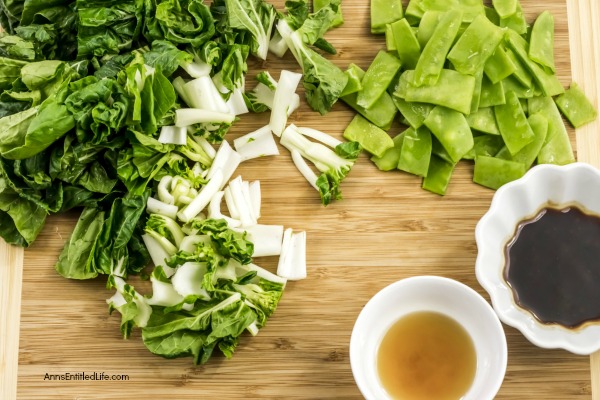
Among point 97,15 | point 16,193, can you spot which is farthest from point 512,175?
point 16,193

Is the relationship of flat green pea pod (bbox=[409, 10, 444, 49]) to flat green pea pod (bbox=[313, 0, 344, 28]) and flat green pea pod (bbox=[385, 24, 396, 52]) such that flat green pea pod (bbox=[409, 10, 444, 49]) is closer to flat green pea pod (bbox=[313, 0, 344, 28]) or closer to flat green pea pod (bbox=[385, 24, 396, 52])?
flat green pea pod (bbox=[385, 24, 396, 52])

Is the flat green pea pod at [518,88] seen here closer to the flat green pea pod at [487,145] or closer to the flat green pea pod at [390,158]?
the flat green pea pod at [487,145]

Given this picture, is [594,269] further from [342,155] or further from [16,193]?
[16,193]

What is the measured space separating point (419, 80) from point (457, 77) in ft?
0.53

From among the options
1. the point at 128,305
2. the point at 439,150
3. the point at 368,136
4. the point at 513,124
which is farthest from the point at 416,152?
the point at 128,305

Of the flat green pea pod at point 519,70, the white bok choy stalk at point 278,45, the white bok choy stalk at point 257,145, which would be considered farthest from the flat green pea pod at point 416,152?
the white bok choy stalk at point 278,45

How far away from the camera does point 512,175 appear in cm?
341

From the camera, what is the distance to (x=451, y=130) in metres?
3.37

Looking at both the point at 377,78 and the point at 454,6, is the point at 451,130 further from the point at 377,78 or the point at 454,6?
the point at 454,6

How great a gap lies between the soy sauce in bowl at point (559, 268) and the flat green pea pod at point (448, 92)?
1.97 ft

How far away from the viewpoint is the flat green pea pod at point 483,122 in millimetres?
3438

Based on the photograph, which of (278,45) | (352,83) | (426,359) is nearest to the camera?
(426,359)

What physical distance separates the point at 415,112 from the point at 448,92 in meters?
0.17

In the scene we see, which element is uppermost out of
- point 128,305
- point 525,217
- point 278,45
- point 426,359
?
point 278,45
